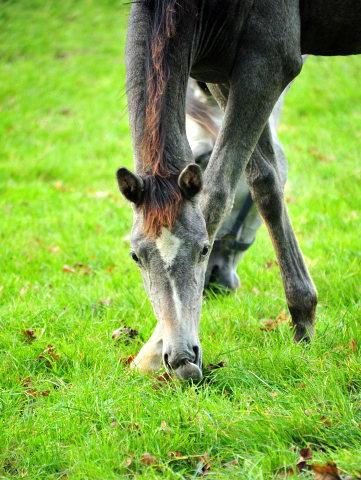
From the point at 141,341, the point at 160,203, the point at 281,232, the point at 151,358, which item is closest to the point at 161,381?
the point at 151,358

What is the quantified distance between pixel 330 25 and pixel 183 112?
3.94 ft

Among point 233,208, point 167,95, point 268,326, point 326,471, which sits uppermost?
point 167,95

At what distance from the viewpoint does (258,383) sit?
8.68 feet

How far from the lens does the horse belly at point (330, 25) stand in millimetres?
2906

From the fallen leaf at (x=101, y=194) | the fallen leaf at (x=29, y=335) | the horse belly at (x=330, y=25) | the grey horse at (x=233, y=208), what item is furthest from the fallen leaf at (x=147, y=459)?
the fallen leaf at (x=101, y=194)

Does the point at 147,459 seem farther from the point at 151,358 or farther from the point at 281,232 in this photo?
the point at 281,232

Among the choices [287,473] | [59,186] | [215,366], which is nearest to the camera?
[287,473]

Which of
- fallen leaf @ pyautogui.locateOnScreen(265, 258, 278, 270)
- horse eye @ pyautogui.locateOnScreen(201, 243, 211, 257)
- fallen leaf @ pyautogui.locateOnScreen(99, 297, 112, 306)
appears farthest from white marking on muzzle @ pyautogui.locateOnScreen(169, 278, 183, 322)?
fallen leaf @ pyautogui.locateOnScreen(265, 258, 278, 270)

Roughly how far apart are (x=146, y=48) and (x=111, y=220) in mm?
3842

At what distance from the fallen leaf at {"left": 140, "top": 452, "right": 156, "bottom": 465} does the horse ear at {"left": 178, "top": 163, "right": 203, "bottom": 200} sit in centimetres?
131

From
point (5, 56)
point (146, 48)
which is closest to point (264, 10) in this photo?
point (146, 48)

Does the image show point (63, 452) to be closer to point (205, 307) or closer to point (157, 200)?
point (157, 200)

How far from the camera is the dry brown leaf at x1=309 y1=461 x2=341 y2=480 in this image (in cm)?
180

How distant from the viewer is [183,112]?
8.88 ft
